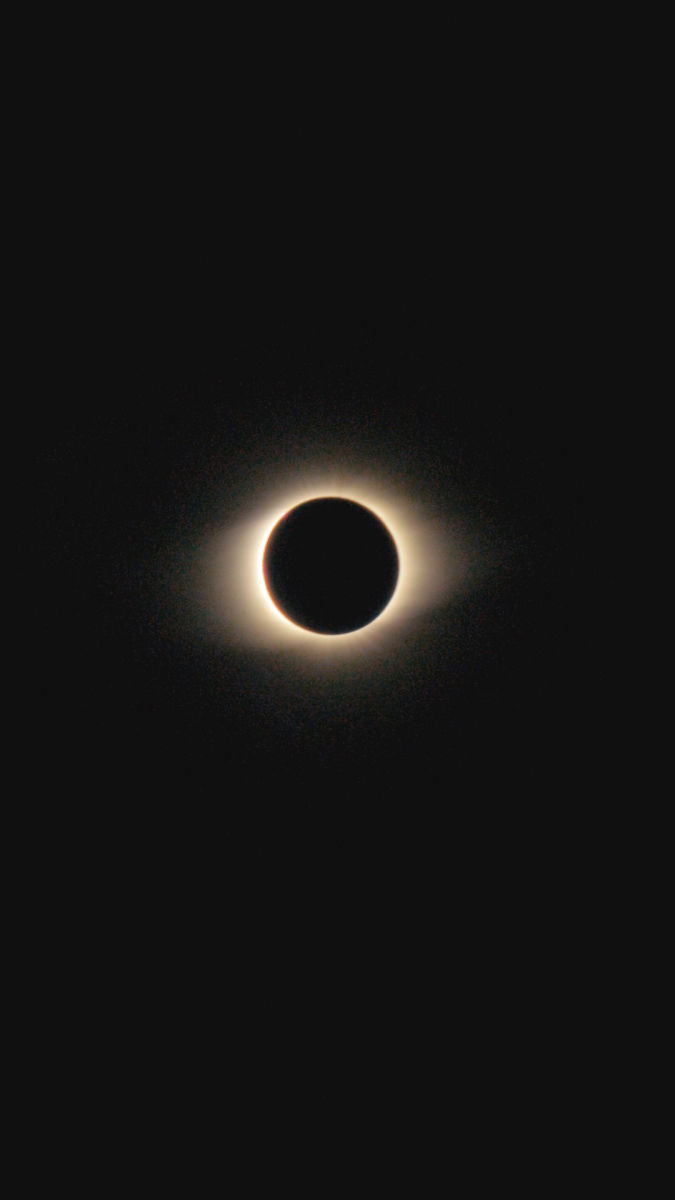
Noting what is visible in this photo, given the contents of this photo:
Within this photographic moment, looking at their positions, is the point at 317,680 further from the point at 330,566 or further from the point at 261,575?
the point at 330,566

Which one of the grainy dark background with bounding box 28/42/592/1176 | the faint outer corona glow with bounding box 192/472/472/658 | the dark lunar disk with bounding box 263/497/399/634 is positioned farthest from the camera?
the faint outer corona glow with bounding box 192/472/472/658

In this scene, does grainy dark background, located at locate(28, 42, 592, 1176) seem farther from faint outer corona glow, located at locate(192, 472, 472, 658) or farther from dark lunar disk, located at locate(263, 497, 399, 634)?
dark lunar disk, located at locate(263, 497, 399, 634)

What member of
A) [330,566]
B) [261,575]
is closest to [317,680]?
[261,575]

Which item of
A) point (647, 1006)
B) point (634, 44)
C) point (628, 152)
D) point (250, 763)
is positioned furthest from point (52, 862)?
point (634, 44)

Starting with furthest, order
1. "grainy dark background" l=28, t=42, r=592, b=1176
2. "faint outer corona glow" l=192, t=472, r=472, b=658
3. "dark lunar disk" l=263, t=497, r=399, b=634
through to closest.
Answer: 1. "faint outer corona glow" l=192, t=472, r=472, b=658
2. "grainy dark background" l=28, t=42, r=592, b=1176
3. "dark lunar disk" l=263, t=497, r=399, b=634

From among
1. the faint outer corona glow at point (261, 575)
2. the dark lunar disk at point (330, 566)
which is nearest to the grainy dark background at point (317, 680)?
the faint outer corona glow at point (261, 575)

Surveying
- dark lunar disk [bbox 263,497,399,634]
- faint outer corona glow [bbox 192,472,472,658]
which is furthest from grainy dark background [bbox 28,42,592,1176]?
dark lunar disk [bbox 263,497,399,634]

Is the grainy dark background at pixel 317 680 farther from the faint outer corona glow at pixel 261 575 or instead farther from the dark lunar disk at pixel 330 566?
the dark lunar disk at pixel 330 566
